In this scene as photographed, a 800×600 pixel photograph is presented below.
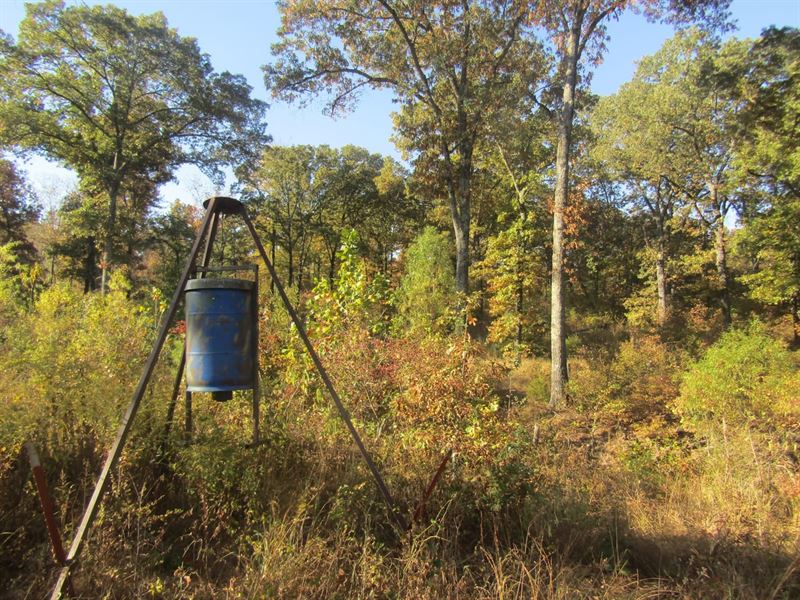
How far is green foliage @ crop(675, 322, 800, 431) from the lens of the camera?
304 inches

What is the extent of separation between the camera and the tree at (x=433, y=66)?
Answer: 520 inches

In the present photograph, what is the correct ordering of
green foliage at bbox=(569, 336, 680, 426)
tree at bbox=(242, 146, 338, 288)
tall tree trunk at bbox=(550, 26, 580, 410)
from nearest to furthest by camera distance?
green foliage at bbox=(569, 336, 680, 426) < tall tree trunk at bbox=(550, 26, 580, 410) < tree at bbox=(242, 146, 338, 288)

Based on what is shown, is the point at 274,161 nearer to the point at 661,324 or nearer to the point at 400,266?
the point at 400,266

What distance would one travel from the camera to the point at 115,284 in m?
5.64

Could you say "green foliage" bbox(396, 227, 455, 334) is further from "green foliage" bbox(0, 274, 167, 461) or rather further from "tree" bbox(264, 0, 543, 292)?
"green foliage" bbox(0, 274, 167, 461)

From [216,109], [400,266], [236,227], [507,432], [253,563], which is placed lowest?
[253,563]

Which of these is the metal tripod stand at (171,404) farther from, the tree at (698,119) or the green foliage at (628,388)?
the tree at (698,119)

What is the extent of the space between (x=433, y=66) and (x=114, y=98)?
14.7m

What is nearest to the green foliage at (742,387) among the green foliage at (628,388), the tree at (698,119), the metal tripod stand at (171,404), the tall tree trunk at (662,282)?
the green foliage at (628,388)

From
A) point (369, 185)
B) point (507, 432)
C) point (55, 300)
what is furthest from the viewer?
point (369, 185)

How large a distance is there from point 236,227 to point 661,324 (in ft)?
88.5

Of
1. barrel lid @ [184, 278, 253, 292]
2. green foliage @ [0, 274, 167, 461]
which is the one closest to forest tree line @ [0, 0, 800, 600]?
green foliage @ [0, 274, 167, 461]

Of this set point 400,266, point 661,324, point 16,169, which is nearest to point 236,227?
point 400,266

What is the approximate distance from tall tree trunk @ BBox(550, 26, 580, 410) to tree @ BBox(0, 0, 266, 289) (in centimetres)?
1407
